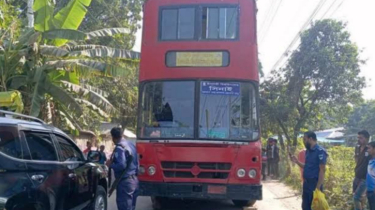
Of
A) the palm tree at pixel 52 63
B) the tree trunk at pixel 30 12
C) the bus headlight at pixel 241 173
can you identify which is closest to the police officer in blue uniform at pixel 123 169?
the bus headlight at pixel 241 173

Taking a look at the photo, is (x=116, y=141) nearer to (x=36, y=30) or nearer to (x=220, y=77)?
(x=220, y=77)

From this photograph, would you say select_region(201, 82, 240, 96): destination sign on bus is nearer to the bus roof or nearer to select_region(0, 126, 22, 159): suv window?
the bus roof

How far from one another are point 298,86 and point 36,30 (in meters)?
12.7

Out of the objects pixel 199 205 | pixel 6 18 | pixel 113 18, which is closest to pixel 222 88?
pixel 199 205

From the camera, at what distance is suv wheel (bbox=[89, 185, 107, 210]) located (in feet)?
21.7

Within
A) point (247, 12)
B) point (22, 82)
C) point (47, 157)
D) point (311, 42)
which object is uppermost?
point (311, 42)

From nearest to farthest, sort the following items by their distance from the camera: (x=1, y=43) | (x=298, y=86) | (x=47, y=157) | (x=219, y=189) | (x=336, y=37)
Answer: (x=47, y=157) → (x=219, y=189) → (x=1, y=43) → (x=336, y=37) → (x=298, y=86)

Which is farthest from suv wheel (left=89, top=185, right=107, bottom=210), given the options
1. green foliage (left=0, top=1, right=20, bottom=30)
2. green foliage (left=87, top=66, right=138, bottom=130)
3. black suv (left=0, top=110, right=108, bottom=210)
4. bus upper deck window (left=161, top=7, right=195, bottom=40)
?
green foliage (left=87, top=66, right=138, bottom=130)

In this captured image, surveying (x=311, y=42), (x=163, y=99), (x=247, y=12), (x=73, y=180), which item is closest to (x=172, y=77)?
(x=163, y=99)

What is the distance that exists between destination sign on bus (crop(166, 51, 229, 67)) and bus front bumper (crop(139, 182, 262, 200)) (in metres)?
2.29

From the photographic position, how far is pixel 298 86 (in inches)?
783

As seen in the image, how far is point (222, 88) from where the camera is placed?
7723 millimetres

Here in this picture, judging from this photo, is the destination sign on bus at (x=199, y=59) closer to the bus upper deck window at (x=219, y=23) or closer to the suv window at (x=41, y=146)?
the bus upper deck window at (x=219, y=23)

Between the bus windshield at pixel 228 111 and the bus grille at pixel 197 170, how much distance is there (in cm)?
54
